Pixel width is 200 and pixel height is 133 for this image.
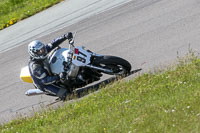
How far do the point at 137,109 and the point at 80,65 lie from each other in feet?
10.0

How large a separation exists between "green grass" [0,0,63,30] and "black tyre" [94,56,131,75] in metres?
8.94

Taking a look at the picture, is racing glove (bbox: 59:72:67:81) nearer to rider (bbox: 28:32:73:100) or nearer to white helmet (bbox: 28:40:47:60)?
rider (bbox: 28:32:73:100)

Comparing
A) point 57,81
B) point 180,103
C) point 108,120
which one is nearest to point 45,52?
point 57,81

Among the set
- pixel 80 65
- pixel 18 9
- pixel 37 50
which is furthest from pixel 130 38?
pixel 18 9

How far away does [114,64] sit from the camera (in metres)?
10.8

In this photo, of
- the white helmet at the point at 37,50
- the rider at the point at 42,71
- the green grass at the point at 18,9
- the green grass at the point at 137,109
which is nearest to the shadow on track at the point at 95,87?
the rider at the point at 42,71

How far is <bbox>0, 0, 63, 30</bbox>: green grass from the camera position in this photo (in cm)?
1939

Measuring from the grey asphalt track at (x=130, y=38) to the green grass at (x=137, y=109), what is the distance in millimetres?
1059

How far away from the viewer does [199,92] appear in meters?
7.89

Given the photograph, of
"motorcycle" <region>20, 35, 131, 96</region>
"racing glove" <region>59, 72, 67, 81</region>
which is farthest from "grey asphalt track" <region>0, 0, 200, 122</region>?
"racing glove" <region>59, 72, 67, 81</region>

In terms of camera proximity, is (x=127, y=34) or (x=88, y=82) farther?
(x=127, y=34)

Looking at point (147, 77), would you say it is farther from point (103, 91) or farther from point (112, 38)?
point (112, 38)

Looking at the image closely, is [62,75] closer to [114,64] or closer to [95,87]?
[95,87]

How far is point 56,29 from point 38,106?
5.57 m
